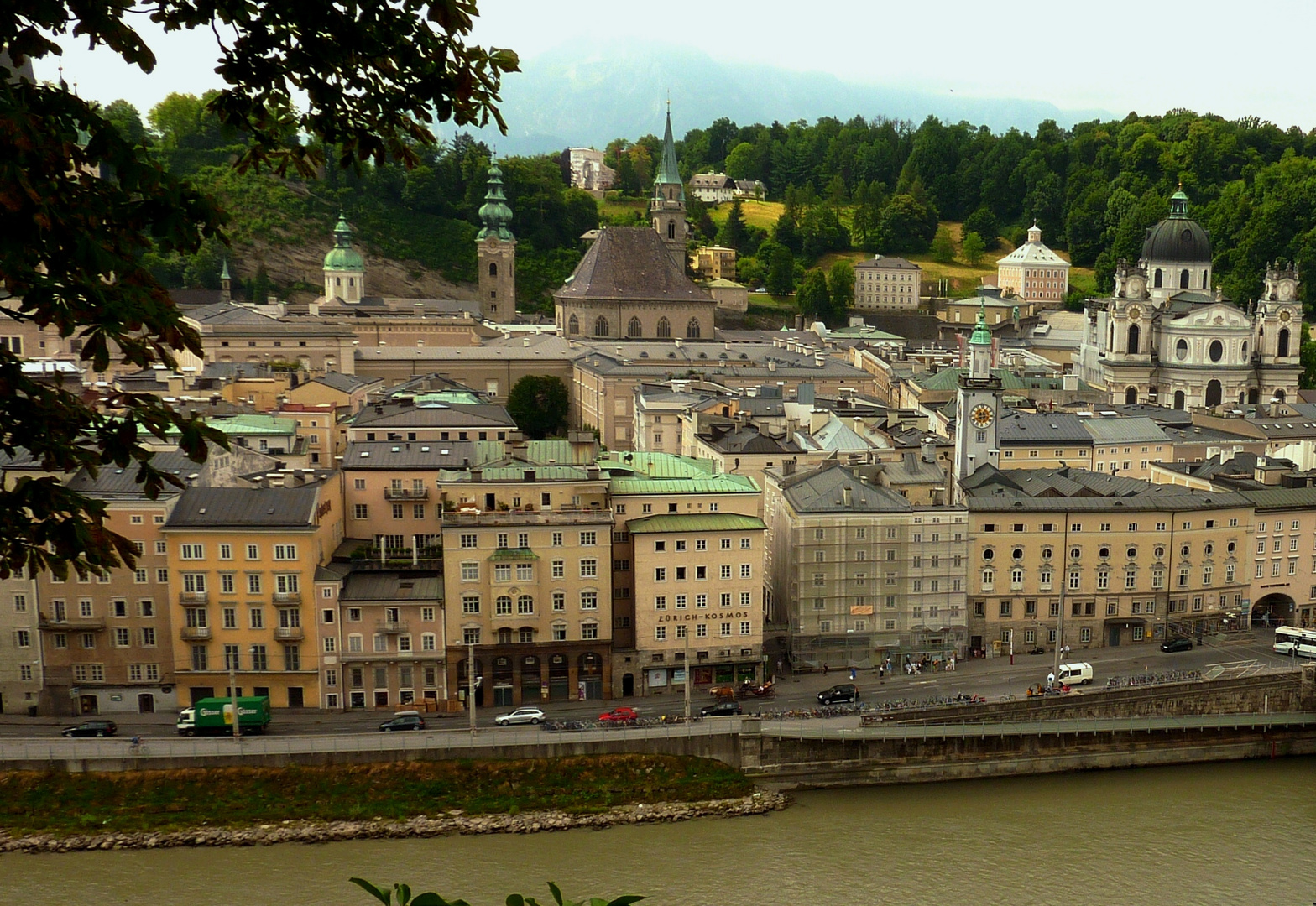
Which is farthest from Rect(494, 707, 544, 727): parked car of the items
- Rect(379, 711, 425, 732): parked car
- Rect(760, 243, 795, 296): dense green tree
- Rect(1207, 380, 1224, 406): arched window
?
Rect(760, 243, 795, 296): dense green tree

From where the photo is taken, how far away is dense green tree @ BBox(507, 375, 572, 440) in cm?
4988

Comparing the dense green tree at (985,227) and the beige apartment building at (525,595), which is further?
the dense green tree at (985,227)

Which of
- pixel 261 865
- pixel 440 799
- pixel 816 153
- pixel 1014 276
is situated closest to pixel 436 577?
pixel 440 799

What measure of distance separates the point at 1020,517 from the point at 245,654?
16.6 meters

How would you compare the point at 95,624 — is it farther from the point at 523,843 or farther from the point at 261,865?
the point at 523,843

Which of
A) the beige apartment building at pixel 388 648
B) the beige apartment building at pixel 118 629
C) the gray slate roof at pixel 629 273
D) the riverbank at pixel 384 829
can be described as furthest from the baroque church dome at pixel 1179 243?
the beige apartment building at pixel 118 629

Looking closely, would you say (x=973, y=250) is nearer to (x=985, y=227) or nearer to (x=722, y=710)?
(x=985, y=227)

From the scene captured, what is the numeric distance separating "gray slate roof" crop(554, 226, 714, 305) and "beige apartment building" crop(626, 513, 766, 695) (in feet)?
112

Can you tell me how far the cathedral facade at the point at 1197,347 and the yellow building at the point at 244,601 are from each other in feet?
122

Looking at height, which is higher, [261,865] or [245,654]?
[245,654]

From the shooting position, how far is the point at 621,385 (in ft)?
153

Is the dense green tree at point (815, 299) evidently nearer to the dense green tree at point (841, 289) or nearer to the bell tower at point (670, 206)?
the dense green tree at point (841, 289)

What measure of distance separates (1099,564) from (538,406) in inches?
957

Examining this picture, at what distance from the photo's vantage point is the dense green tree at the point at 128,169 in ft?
14.0
